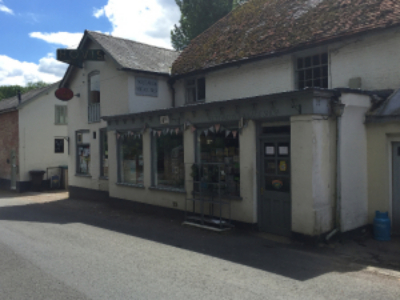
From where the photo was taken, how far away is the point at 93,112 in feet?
51.8

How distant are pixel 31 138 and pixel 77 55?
823 centimetres

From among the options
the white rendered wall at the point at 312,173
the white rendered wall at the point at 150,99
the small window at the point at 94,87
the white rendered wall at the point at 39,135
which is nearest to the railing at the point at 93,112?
the small window at the point at 94,87

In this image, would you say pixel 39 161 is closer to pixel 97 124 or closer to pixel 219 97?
pixel 97 124

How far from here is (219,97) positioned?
42.4 feet

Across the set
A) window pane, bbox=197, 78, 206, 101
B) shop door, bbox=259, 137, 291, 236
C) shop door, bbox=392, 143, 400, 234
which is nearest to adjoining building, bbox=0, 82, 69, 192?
window pane, bbox=197, 78, 206, 101

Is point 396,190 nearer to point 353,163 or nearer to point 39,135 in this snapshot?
point 353,163

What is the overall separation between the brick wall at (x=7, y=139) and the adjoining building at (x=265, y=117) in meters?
8.06

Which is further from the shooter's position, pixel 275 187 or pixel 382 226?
pixel 275 187

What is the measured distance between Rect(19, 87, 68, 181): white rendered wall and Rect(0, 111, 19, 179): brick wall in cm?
53

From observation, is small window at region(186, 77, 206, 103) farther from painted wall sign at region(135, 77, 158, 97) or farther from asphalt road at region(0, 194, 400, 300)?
asphalt road at region(0, 194, 400, 300)

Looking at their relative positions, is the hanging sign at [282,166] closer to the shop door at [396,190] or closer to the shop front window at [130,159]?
the shop door at [396,190]

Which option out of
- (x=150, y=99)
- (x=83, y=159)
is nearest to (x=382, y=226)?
(x=150, y=99)

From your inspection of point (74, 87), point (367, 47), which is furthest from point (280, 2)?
point (74, 87)

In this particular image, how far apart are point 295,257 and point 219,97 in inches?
288
